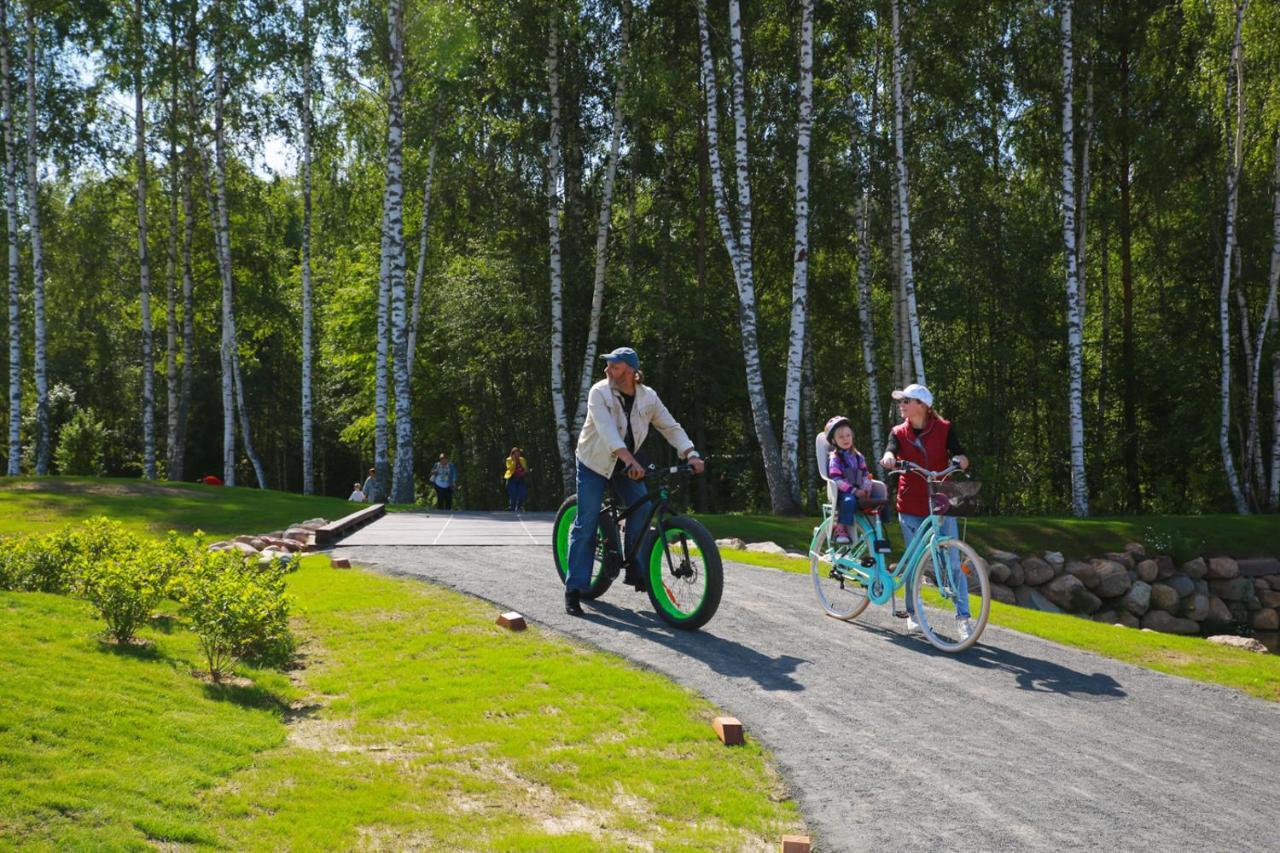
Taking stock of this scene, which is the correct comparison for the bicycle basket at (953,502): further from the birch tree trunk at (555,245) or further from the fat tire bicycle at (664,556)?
the birch tree trunk at (555,245)

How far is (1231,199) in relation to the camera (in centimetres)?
2595

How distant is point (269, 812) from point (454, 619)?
4.05 metres

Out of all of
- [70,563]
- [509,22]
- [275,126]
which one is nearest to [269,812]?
[70,563]

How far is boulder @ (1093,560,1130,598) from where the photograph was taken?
20.0 m

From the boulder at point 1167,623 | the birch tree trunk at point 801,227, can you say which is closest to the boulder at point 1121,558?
the boulder at point 1167,623

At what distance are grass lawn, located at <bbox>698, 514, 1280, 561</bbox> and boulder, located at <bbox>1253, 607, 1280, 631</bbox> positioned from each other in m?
1.57

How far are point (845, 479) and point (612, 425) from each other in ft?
8.14

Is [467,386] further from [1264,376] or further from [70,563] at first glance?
[70,563]

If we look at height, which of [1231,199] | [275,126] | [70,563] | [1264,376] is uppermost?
[275,126]

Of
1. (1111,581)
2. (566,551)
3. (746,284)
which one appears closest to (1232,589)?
(1111,581)

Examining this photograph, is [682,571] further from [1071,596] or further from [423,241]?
[423,241]

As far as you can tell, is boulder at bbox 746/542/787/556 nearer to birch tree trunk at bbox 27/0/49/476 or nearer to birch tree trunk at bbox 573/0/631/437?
birch tree trunk at bbox 573/0/631/437

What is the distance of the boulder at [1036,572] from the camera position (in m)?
19.8

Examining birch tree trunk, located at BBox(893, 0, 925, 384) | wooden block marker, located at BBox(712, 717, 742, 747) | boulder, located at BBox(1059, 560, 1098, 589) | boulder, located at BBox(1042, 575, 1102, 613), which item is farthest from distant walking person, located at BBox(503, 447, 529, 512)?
wooden block marker, located at BBox(712, 717, 742, 747)
